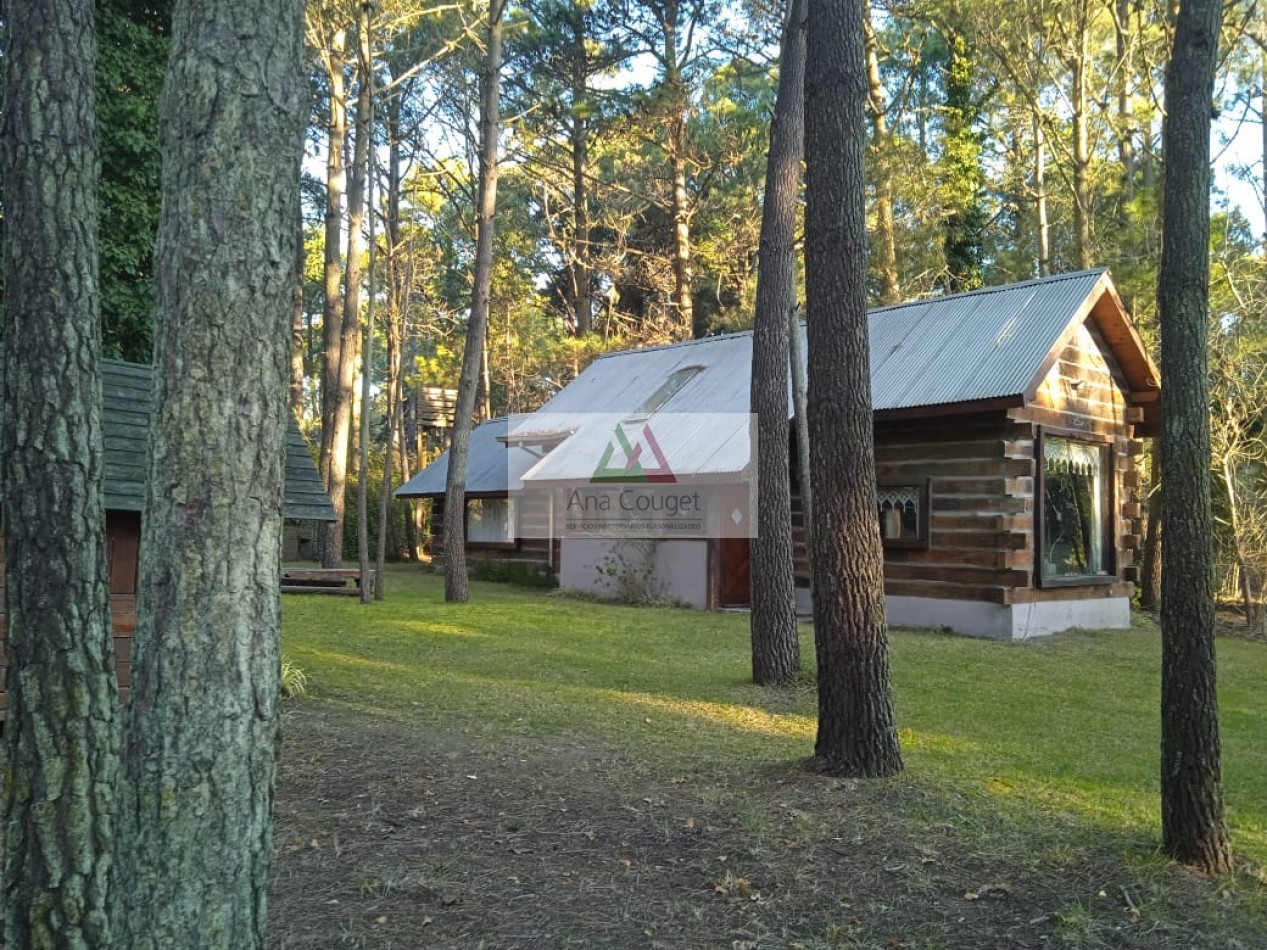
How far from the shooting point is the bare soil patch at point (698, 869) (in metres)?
4.18

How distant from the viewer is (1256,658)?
42.9ft

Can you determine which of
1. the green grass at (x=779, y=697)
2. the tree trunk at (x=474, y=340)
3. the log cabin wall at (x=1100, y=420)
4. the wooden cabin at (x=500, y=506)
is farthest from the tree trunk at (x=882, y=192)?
the green grass at (x=779, y=697)

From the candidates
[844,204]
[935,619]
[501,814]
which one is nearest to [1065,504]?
[935,619]

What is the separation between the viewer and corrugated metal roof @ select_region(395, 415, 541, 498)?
24.8m

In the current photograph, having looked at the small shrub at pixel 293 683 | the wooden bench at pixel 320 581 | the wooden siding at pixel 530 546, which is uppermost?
the wooden siding at pixel 530 546

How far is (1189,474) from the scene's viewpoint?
4.84 m

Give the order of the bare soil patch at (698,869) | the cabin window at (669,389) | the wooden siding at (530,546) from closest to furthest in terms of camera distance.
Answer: the bare soil patch at (698,869)
the cabin window at (669,389)
the wooden siding at (530,546)

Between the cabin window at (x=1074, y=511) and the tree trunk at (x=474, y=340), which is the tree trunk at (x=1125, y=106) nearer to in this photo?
the cabin window at (x=1074, y=511)

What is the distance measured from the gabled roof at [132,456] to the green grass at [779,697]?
1722 mm

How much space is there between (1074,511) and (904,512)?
2.57 meters

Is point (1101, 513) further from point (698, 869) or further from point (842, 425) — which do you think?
point (698, 869)

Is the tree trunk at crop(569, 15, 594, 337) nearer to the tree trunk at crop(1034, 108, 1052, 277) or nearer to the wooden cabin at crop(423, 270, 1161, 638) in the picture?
the tree trunk at crop(1034, 108, 1052, 277)

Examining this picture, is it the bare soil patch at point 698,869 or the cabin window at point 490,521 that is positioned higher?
the cabin window at point 490,521

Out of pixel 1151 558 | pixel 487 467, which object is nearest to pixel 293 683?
pixel 1151 558
